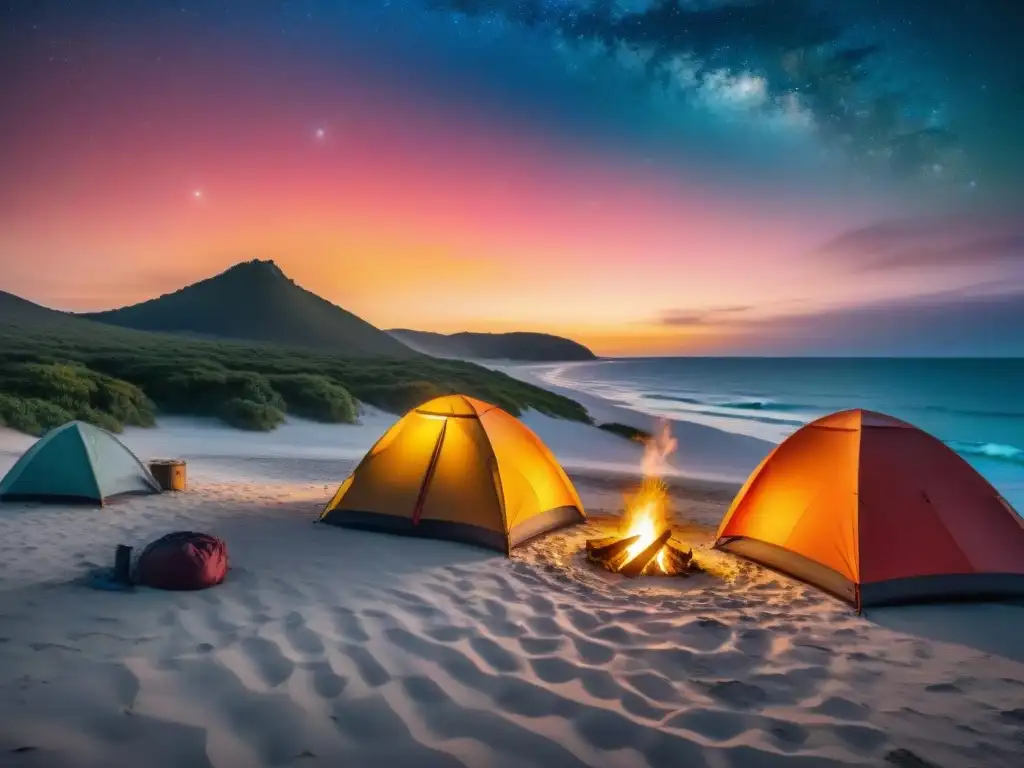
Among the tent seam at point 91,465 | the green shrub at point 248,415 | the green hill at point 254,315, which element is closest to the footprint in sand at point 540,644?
the tent seam at point 91,465

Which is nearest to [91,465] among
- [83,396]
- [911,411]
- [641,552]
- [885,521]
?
[641,552]

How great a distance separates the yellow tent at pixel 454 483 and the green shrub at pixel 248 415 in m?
14.1

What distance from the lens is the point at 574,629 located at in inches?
218

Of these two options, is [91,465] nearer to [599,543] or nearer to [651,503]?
[599,543]

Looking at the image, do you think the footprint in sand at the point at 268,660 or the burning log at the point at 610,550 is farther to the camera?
the burning log at the point at 610,550

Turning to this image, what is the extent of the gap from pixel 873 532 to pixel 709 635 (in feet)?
7.51

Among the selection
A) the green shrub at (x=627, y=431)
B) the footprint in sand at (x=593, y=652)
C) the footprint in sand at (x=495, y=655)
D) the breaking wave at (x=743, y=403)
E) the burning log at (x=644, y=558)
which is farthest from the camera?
the breaking wave at (x=743, y=403)

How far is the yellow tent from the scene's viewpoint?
802 centimetres

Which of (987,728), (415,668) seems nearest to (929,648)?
(987,728)

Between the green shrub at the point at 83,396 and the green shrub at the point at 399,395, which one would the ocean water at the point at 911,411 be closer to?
the green shrub at the point at 399,395

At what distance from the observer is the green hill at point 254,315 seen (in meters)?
136

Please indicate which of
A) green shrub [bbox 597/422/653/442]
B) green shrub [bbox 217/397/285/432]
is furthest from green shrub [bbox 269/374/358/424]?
green shrub [bbox 597/422/653/442]

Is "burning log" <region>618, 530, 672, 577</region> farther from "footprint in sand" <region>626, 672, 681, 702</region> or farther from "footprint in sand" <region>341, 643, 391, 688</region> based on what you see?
"footprint in sand" <region>341, 643, 391, 688</region>

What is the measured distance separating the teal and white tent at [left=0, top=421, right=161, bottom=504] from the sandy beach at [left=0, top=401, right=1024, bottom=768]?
1347 millimetres
